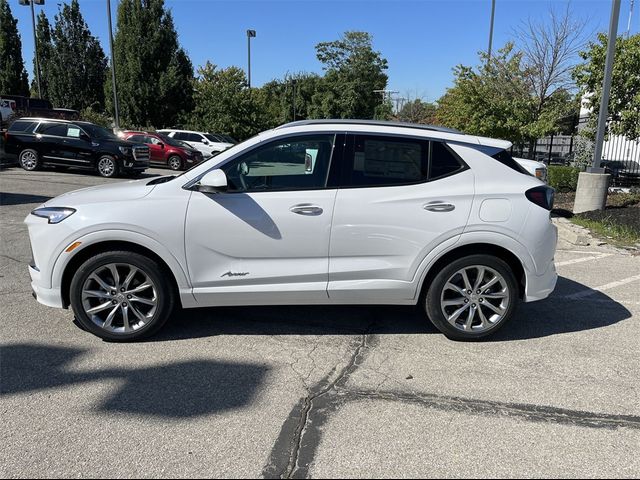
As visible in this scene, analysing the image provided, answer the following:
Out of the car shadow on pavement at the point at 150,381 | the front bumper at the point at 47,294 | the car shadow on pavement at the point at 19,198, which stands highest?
the front bumper at the point at 47,294

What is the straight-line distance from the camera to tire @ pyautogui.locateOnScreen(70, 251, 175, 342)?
3969mm

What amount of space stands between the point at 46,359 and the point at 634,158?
20.5m

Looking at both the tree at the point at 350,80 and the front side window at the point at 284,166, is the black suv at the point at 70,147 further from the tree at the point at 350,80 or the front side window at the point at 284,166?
the tree at the point at 350,80

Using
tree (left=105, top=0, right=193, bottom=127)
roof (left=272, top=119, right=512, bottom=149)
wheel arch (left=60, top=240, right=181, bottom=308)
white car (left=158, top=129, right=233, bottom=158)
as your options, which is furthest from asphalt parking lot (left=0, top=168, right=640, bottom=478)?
tree (left=105, top=0, right=193, bottom=127)

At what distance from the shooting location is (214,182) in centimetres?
381

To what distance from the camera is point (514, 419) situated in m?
3.13

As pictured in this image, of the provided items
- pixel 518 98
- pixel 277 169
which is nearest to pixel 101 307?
pixel 277 169

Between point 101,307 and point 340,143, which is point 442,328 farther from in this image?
point 101,307

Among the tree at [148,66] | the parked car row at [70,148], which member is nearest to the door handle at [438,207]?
the parked car row at [70,148]

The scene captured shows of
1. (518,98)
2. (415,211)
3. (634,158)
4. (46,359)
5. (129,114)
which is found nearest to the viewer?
(46,359)

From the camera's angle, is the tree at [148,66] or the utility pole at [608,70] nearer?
the utility pole at [608,70]

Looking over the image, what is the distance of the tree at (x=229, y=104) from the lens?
2973 centimetres

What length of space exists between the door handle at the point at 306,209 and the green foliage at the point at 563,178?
12427 mm

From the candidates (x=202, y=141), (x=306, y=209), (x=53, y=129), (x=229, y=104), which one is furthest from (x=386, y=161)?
(x=229, y=104)
